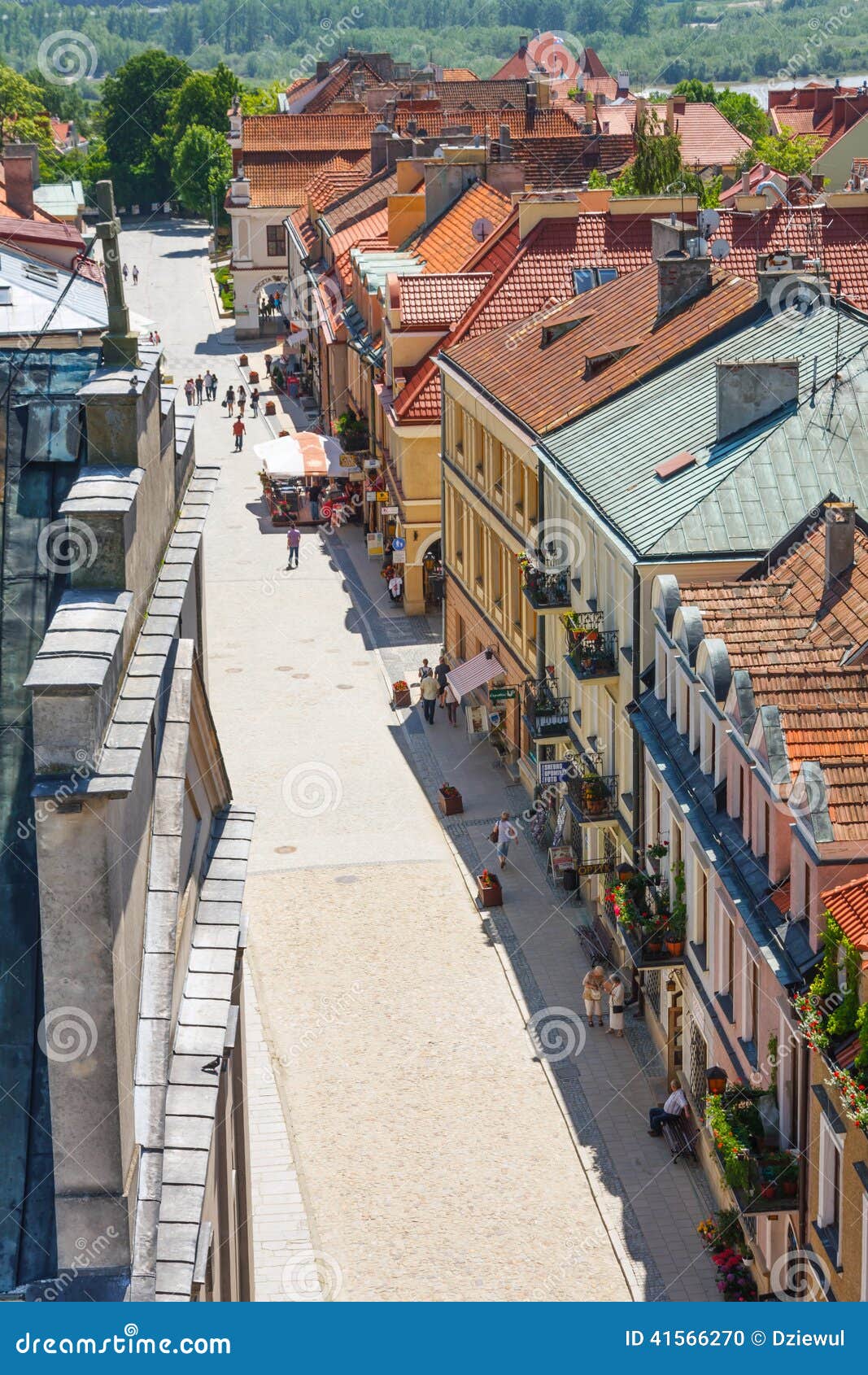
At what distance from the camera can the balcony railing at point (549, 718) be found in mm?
40125

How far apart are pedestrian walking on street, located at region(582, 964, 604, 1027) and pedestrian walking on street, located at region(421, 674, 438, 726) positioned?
1600 centimetres

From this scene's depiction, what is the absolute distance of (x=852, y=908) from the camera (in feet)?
72.0

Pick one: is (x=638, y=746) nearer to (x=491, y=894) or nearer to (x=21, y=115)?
(x=491, y=894)

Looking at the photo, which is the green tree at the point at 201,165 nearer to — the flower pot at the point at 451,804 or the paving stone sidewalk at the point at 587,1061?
the paving stone sidewalk at the point at 587,1061

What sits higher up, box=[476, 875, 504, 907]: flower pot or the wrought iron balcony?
the wrought iron balcony

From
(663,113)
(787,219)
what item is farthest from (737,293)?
(663,113)

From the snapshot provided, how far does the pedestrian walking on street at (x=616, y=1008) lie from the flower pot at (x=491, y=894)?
506 cm

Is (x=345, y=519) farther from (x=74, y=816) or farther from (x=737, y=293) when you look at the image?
(x=74, y=816)

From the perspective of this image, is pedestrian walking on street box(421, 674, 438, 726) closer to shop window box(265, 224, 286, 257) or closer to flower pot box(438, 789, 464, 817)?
flower pot box(438, 789, 464, 817)

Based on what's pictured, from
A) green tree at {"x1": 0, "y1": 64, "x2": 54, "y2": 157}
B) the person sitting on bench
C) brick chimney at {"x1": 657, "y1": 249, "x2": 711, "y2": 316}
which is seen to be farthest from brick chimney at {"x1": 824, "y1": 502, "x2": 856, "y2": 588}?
green tree at {"x1": 0, "y1": 64, "x2": 54, "y2": 157}

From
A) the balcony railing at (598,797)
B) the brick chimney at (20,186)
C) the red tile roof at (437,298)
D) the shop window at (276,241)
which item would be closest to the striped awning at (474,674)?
the balcony railing at (598,797)

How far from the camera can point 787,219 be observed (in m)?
55.0

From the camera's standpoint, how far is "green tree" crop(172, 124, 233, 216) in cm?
14488

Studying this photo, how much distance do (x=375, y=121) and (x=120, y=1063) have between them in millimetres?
103154
